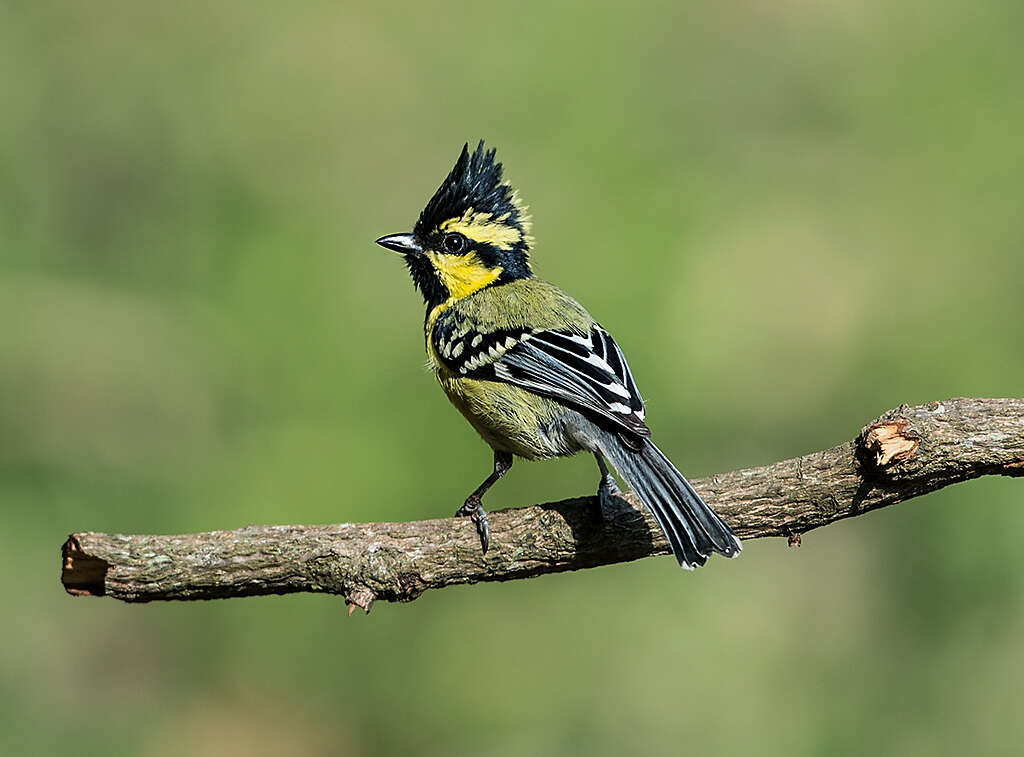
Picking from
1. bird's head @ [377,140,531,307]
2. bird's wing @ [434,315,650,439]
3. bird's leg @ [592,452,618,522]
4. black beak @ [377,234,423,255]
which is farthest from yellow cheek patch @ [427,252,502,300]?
bird's leg @ [592,452,618,522]

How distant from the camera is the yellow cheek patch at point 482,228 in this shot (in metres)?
5.23

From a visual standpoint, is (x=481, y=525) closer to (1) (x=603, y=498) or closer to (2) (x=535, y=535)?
(2) (x=535, y=535)

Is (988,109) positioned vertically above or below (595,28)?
below

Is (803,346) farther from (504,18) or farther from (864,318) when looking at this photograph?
(504,18)

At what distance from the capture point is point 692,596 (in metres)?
6.23

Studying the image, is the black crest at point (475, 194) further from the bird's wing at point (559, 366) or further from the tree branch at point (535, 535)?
the tree branch at point (535, 535)

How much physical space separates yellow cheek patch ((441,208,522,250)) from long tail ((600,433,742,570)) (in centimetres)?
149

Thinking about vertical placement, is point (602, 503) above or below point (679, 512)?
above

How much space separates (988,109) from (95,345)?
651 centimetres

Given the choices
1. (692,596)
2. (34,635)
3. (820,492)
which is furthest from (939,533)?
(34,635)

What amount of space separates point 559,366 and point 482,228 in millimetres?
994

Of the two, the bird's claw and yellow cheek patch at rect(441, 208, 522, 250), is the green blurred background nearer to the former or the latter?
yellow cheek patch at rect(441, 208, 522, 250)

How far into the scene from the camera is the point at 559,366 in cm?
453

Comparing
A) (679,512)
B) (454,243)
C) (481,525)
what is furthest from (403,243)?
(679,512)
